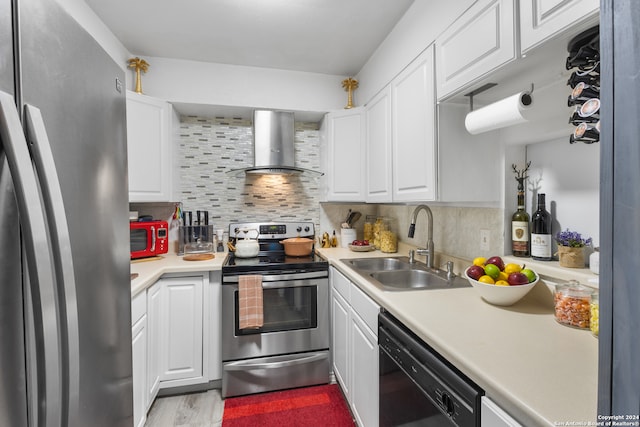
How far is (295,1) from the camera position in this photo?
1.78 metres

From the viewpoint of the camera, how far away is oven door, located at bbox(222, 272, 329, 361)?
209cm

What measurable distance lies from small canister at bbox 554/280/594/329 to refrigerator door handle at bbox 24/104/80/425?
1.35 m

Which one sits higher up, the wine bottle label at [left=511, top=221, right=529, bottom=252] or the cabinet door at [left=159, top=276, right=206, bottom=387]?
the wine bottle label at [left=511, top=221, right=529, bottom=252]

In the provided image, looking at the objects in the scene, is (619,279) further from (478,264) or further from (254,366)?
(254,366)

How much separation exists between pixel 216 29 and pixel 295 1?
61 centimetres

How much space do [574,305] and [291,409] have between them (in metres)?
1.67

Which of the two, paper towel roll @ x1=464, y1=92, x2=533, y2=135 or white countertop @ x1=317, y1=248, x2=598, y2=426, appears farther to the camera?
paper towel roll @ x1=464, y1=92, x2=533, y2=135

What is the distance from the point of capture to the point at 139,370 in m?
1.62

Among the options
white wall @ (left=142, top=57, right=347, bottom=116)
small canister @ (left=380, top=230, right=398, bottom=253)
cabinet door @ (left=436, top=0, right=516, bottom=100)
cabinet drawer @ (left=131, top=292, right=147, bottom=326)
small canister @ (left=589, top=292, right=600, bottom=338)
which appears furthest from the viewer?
small canister @ (left=380, top=230, right=398, bottom=253)

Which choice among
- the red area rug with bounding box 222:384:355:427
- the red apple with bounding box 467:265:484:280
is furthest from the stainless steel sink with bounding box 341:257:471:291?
the red area rug with bounding box 222:384:355:427

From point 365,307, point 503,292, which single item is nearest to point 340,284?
point 365,307

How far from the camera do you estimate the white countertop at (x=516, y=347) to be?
0.65 meters

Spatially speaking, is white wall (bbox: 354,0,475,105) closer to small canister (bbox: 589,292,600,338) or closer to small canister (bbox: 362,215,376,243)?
small canister (bbox: 362,215,376,243)

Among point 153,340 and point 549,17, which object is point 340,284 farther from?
→ point 549,17
